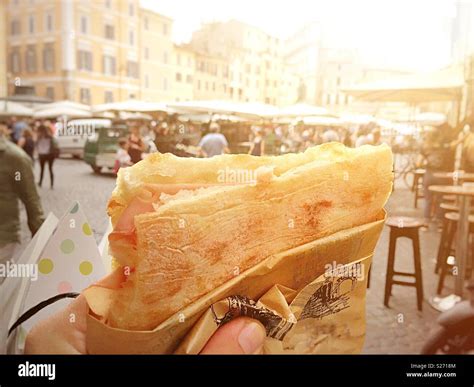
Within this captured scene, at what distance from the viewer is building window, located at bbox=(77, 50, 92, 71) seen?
2.16 metres

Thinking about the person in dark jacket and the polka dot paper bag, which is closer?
the polka dot paper bag

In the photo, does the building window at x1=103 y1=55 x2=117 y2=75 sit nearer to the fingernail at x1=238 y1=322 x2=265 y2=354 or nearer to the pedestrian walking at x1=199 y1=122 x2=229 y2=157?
the pedestrian walking at x1=199 y1=122 x2=229 y2=157

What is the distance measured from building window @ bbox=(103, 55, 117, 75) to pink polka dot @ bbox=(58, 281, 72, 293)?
134 centimetres

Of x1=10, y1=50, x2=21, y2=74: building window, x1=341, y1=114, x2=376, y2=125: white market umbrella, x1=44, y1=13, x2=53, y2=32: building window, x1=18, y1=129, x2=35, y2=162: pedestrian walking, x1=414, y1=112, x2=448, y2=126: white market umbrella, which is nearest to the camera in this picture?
x1=44, y1=13, x2=53, y2=32: building window

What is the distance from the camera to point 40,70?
1987 mm

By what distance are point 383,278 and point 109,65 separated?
2.82 m

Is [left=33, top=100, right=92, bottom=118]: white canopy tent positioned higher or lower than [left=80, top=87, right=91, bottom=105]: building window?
lower

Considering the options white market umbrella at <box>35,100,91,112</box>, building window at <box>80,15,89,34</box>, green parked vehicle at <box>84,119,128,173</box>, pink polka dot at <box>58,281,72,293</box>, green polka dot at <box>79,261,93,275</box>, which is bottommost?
pink polka dot at <box>58,281,72,293</box>

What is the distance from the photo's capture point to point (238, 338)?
892 mm

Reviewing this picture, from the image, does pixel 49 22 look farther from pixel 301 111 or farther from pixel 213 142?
pixel 301 111

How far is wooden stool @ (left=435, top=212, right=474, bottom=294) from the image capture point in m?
3.64

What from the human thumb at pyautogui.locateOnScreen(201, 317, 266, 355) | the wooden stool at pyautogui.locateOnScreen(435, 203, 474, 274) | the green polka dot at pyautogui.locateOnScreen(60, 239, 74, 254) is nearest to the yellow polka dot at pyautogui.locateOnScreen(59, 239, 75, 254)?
the green polka dot at pyautogui.locateOnScreen(60, 239, 74, 254)

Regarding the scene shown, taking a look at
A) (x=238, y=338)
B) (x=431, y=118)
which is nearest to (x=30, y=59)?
(x=238, y=338)

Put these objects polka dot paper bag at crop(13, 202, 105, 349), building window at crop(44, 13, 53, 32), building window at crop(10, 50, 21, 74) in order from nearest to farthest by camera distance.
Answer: polka dot paper bag at crop(13, 202, 105, 349)
building window at crop(44, 13, 53, 32)
building window at crop(10, 50, 21, 74)
